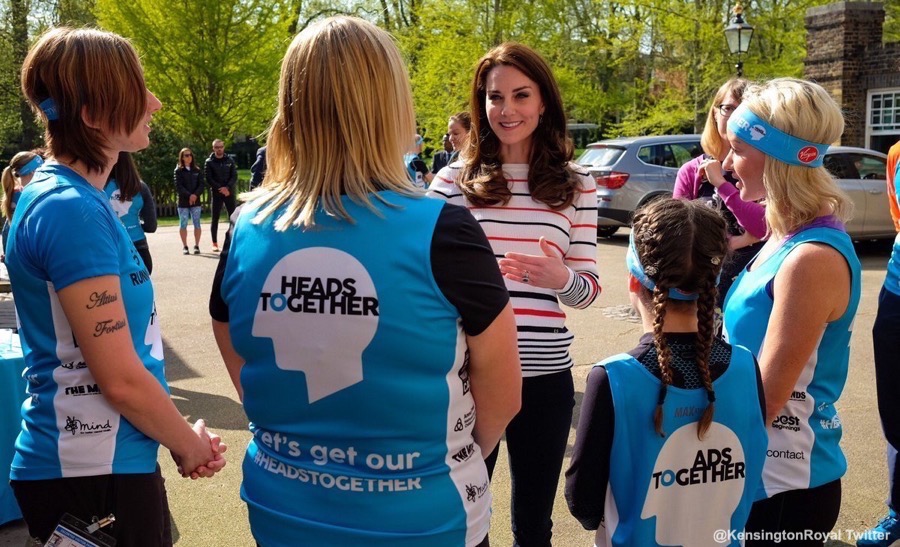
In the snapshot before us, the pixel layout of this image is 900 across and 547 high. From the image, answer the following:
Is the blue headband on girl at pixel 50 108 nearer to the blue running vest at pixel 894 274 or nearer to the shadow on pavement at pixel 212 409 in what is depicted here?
the blue running vest at pixel 894 274

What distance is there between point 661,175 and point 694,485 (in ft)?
42.0

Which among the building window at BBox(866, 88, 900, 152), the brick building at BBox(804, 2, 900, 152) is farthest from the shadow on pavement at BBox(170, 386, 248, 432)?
the building window at BBox(866, 88, 900, 152)

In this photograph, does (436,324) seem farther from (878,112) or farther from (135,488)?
(878,112)

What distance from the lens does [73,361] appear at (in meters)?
2.07

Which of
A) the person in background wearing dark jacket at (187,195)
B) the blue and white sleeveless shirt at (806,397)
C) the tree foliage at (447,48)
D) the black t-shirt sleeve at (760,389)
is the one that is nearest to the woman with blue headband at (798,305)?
the blue and white sleeveless shirt at (806,397)

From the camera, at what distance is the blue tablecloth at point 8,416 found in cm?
383

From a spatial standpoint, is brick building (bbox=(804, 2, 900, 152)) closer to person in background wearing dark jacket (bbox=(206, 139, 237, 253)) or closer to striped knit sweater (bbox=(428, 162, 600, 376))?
person in background wearing dark jacket (bbox=(206, 139, 237, 253))

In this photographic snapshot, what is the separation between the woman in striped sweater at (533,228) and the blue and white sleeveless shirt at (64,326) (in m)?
1.16

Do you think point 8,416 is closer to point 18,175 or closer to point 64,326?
point 64,326

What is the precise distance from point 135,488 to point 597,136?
126 feet

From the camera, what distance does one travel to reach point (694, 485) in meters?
2.12

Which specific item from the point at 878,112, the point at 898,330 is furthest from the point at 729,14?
the point at 898,330

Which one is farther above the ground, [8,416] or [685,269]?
[685,269]

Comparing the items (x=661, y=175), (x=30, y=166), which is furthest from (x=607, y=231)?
(x=30, y=166)
